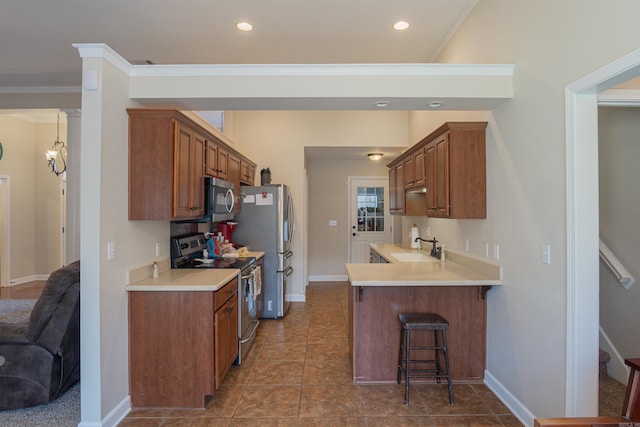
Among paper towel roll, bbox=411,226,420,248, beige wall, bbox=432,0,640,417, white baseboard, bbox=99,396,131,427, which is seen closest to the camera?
beige wall, bbox=432,0,640,417

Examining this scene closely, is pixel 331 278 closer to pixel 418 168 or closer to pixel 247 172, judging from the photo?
pixel 247 172

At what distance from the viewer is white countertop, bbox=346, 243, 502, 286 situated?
2617 millimetres

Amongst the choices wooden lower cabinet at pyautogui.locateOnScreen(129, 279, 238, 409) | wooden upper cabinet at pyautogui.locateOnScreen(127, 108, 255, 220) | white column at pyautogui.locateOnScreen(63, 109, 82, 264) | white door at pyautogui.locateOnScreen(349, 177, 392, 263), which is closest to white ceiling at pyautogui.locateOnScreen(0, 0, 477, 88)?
white column at pyautogui.locateOnScreen(63, 109, 82, 264)

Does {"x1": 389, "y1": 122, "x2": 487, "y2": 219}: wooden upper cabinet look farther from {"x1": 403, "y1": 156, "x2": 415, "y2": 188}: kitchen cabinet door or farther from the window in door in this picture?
the window in door

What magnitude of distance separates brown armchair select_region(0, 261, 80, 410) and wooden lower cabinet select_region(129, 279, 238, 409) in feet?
1.48

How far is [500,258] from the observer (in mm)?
2646

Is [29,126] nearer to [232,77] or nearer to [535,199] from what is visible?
[232,77]

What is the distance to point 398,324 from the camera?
9.41ft

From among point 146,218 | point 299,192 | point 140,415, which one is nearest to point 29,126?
point 299,192

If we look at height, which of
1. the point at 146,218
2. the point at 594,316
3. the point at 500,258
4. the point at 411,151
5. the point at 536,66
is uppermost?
the point at 536,66

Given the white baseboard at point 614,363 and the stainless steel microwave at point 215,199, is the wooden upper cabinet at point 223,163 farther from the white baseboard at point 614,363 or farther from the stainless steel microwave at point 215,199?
the white baseboard at point 614,363

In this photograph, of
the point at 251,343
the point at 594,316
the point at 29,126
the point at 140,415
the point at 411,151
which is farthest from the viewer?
the point at 29,126

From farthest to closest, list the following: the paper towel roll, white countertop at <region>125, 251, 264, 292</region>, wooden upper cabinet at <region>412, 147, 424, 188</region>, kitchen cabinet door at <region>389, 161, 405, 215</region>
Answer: the paper towel roll < kitchen cabinet door at <region>389, 161, 405, 215</region> < wooden upper cabinet at <region>412, 147, 424, 188</region> < white countertop at <region>125, 251, 264, 292</region>

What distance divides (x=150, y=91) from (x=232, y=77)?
25.1 inches
